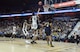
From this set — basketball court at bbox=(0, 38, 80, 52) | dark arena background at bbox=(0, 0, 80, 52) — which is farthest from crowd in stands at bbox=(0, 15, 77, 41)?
basketball court at bbox=(0, 38, 80, 52)

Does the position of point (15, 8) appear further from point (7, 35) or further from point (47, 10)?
point (47, 10)

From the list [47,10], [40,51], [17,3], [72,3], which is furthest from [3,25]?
[40,51]

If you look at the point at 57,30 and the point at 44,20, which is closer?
the point at 57,30

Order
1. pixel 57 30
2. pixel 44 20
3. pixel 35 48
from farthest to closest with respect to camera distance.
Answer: pixel 44 20 < pixel 57 30 < pixel 35 48

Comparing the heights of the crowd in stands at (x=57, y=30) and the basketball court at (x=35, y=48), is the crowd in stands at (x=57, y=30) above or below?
below

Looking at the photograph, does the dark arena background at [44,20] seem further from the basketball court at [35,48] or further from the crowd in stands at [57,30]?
the basketball court at [35,48]

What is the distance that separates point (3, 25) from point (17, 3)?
335 centimetres

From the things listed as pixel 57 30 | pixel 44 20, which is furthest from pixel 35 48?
pixel 44 20

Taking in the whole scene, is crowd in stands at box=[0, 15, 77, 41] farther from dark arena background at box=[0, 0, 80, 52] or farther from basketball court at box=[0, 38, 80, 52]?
basketball court at box=[0, 38, 80, 52]

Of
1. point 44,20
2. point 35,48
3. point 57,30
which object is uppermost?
point 35,48

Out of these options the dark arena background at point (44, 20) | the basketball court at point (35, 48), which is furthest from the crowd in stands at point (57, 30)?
the basketball court at point (35, 48)

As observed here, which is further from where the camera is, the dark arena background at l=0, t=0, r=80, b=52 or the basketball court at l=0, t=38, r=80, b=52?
the dark arena background at l=0, t=0, r=80, b=52

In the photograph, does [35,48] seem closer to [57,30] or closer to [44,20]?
[57,30]

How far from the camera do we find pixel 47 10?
24094 mm
